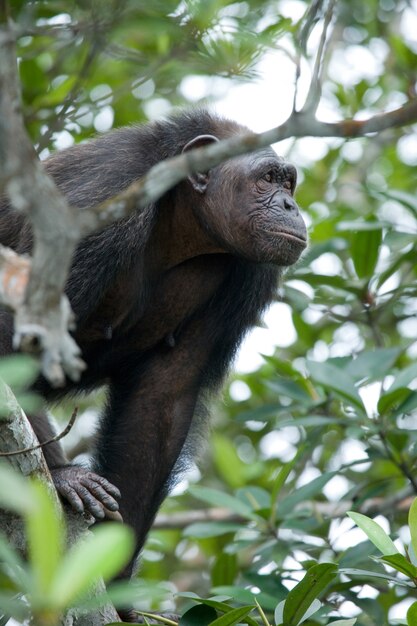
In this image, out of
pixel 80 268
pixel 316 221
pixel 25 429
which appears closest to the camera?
pixel 25 429

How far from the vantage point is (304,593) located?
4145 mm

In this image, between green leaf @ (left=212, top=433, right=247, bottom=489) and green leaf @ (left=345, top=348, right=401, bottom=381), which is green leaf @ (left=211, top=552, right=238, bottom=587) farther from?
green leaf @ (left=212, top=433, right=247, bottom=489)

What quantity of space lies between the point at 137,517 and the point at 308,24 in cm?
371

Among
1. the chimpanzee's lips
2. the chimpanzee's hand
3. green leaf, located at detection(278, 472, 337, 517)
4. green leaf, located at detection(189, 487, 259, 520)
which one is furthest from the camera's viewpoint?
green leaf, located at detection(189, 487, 259, 520)

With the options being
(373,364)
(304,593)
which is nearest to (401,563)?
(304,593)

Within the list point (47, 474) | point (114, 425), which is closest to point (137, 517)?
point (114, 425)

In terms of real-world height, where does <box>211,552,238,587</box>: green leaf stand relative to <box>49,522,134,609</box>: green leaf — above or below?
below

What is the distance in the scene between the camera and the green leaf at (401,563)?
3873 mm

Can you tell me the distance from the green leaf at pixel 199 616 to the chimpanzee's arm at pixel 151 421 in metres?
1.68

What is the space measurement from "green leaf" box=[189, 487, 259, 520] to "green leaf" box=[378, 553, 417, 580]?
6.72 ft

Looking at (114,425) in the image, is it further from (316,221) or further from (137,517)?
(316,221)

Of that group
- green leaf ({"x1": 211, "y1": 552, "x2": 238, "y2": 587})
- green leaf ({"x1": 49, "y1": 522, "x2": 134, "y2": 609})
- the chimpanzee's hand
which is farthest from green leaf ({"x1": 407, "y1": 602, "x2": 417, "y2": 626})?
green leaf ({"x1": 211, "y1": 552, "x2": 238, "y2": 587})

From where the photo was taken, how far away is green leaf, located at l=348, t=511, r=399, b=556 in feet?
12.9

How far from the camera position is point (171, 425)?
629 centimetres
